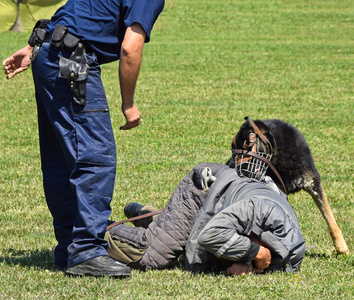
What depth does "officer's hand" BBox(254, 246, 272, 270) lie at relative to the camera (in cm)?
434

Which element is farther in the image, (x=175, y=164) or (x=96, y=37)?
(x=175, y=164)

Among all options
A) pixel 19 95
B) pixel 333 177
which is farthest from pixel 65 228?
pixel 19 95

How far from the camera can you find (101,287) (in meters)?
4.06

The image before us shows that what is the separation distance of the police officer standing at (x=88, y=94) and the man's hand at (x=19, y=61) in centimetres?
43

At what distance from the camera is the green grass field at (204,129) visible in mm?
4227

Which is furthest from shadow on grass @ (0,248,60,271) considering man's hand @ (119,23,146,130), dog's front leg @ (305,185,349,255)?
dog's front leg @ (305,185,349,255)

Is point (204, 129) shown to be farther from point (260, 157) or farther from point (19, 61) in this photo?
point (19, 61)

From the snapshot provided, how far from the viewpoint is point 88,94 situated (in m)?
4.19

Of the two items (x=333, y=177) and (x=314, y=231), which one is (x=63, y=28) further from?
(x=333, y=177)

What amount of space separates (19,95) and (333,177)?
775 centimetres

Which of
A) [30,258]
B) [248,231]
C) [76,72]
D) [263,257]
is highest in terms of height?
[76,72]

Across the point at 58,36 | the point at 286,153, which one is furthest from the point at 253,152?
the point at 58,36

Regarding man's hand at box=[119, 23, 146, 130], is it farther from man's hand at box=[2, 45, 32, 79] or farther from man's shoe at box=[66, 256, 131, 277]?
man's shoe at box=[66, 256, 131, 277]

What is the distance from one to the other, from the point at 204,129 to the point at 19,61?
613 cm
